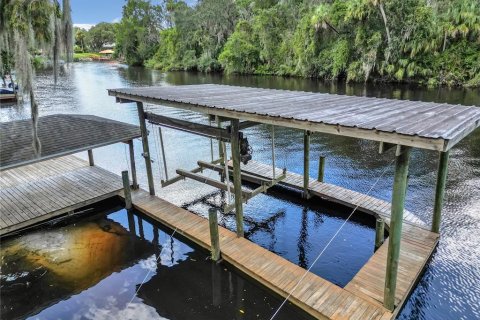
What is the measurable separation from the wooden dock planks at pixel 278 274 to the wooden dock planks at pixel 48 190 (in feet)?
7.06

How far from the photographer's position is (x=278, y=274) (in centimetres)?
692

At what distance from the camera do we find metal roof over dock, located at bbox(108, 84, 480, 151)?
4727 millimetres

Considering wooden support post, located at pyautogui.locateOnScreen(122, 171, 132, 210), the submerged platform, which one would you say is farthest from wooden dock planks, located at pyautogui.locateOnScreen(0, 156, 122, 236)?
wooden support post, located at pyautogui.locateOnScreen(122, 171, 132, 210)

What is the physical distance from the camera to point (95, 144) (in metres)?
10.2

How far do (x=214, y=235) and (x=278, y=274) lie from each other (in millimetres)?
1653

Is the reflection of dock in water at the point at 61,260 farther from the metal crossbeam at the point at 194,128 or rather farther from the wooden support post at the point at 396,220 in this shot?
the wooden support post at the point at 396,220

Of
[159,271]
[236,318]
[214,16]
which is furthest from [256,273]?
[214,16]

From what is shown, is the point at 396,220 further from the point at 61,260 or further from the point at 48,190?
the point at 48,190

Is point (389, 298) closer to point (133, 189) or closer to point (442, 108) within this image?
point (442, 108)

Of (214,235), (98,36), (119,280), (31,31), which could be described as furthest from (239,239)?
(98,36)

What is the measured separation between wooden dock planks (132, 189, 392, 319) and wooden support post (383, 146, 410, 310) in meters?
0.33

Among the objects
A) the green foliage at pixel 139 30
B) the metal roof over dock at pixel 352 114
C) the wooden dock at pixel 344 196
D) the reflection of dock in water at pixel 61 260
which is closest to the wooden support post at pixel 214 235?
the reflection of dock in water at pixel 61 260

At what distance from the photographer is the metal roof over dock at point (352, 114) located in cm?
473

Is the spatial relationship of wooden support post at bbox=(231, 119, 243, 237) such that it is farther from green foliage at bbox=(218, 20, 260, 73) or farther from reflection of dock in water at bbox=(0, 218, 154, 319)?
green foliage at bbox=(218, 20, 260, 73)
